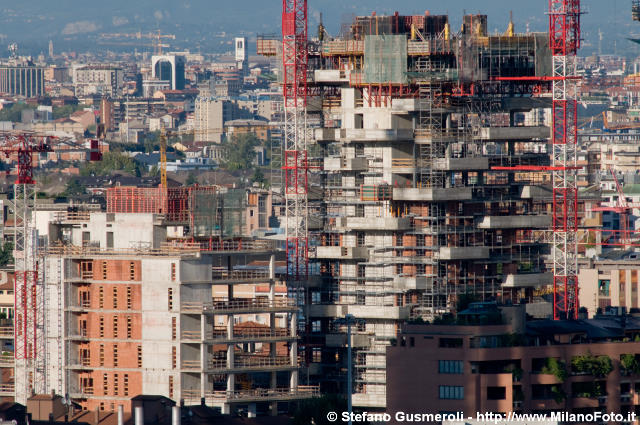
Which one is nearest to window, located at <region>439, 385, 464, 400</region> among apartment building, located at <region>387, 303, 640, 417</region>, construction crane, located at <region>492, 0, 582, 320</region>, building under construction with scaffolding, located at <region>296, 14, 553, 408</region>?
apartment building, located at <region>387, 303, 640, 417</region>

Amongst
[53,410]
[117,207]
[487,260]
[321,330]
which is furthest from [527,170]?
[53,410]

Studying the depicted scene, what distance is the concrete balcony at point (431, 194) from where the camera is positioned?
12569cm

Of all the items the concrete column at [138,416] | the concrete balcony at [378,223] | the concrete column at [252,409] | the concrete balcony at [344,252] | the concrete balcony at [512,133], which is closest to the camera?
the concrete column at [138,416]

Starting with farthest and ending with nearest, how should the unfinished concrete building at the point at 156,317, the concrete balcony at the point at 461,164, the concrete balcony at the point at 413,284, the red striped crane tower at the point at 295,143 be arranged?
the red striped crane tower at the point at 295,143 → the concrete balcony at the point at 461,164 → the concrete balcony at the point at 413,284 → the unfinished concrete building at the point at 156,317

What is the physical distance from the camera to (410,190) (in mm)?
126062

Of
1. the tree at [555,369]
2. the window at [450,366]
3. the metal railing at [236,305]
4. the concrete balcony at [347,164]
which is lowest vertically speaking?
the tree at [555,369]

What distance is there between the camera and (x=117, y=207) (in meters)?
122

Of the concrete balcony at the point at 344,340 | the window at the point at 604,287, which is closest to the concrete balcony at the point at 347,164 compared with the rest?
the concrete balcony at the point at 344,340

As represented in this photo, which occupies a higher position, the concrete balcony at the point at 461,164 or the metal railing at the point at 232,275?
the concrete balcony at the point at 461,164

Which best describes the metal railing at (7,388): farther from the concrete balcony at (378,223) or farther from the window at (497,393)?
the window at (497,393)

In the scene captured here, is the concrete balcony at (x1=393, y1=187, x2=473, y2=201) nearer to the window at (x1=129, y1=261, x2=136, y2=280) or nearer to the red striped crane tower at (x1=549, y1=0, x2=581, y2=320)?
the red striped crane tower at (x1=549, y1=0, x2=581, y2=320)

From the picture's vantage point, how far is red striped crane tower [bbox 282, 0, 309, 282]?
13012 centimetres

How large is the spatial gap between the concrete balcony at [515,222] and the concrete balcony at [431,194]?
2.09 metres

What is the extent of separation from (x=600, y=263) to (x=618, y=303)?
7166 millimetres
